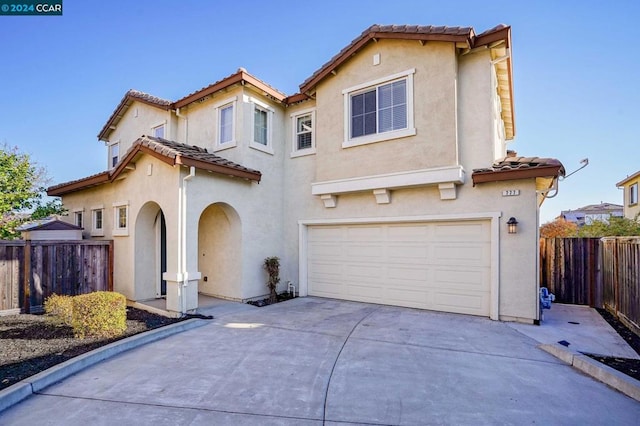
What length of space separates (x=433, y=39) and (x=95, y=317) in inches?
388

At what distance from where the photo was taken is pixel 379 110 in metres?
9.19

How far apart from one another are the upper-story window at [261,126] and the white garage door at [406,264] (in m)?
3.34

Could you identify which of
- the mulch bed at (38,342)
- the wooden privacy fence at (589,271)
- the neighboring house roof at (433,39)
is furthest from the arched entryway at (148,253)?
the wooden privacy fence at (589,271)

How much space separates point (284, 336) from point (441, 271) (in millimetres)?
4602

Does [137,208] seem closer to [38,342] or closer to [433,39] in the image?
[38,342]

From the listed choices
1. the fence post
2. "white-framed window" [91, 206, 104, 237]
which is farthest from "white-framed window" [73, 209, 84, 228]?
the fence post

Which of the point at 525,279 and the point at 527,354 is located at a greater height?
the point at 525,279

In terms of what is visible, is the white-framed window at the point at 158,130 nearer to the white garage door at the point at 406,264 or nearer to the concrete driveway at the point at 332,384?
the white garage door at the point at 406,264

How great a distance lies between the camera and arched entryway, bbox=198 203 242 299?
32.2 feet

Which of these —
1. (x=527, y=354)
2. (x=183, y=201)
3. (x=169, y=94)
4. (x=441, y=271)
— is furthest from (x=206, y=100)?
(x=527, y=354)

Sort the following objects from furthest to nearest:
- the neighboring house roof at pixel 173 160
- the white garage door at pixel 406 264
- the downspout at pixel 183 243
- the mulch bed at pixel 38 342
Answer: the white garage door at pixel 406 264, the downspout at pixel 183 243, the neighboring house roof at pixel 173 160, the mulch bed at pixel 38 342

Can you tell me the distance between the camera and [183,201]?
→ 8141 mm

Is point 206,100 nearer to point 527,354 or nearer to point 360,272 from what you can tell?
point 360,272

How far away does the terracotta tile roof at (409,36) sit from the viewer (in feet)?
25.1
